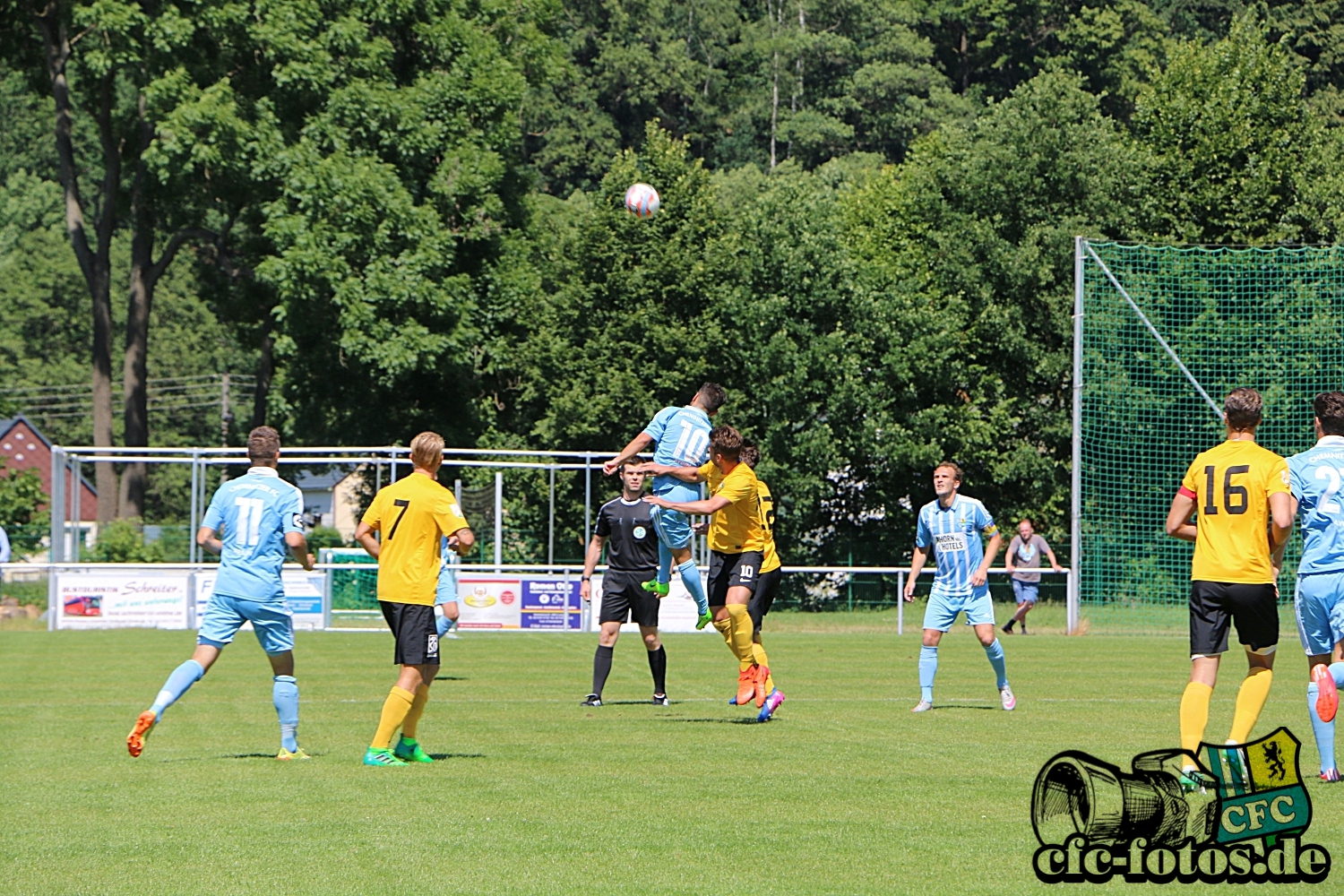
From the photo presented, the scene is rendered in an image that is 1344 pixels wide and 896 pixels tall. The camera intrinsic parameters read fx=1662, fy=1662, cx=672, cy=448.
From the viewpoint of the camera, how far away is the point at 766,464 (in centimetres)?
3931

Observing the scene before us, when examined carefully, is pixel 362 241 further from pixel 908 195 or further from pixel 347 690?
pixel 347 690

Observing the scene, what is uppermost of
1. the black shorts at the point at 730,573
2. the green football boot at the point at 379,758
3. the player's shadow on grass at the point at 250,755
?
the black shorts at the point at 730,573

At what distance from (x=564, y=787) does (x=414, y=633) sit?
61.0 inches

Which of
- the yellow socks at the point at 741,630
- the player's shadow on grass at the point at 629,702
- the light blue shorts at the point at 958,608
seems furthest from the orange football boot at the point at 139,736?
the light blue shorts at the point at 958,608

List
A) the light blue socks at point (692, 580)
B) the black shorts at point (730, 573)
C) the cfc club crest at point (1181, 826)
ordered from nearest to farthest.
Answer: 1. the cfc club crest at point (1181, 826)
2. the black shorts at point (730, 573)
3. the light blue socks at point (692, 580)

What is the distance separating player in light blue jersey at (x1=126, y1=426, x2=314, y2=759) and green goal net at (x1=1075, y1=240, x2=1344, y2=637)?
22966 millimetres

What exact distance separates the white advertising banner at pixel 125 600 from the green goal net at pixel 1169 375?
664 inches

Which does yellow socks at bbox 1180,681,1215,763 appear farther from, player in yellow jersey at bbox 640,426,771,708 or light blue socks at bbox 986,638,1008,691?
light blue socks at bbox 986,638,1008,691

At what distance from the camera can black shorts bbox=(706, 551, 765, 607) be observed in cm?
1364

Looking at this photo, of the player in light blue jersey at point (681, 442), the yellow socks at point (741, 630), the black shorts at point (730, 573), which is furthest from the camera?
the player in light blue jersey at point (681, 442)

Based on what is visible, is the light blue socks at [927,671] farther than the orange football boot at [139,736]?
Yes

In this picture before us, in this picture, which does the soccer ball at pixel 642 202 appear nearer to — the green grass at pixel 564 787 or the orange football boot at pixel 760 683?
the green grass at pixel 564 787

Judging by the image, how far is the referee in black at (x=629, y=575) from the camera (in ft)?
49.6

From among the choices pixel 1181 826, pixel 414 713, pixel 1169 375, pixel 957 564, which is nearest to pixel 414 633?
pixel 414 713
